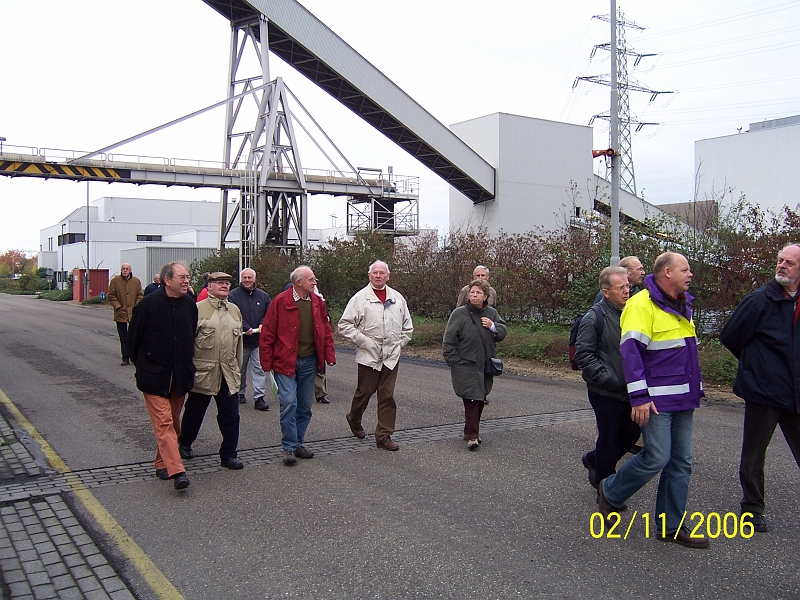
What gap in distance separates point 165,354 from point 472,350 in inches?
122

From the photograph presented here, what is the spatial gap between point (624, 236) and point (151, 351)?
489 inches

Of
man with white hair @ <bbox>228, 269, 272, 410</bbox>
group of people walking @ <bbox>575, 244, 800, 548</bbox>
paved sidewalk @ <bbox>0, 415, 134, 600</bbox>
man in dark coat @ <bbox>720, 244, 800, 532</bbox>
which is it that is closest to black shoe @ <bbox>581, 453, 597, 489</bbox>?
group of people walking @ <bbox>575, 244, 800, 548</bbox>

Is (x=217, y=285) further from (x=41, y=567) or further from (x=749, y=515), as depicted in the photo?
(x=749, y=515)

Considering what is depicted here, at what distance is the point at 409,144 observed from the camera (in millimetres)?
36188

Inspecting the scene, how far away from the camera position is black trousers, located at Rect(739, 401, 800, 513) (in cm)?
514

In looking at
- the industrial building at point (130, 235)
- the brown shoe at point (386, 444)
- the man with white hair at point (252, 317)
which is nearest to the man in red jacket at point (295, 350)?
the brown shoe at point (386, 444)

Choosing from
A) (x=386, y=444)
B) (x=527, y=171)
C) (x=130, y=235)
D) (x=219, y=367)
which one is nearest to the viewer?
(x=219, y=367)

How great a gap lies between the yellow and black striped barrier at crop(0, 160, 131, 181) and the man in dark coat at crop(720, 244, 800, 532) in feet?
113

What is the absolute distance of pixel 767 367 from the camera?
16.8 ft

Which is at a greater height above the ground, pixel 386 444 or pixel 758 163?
pixel 758 163

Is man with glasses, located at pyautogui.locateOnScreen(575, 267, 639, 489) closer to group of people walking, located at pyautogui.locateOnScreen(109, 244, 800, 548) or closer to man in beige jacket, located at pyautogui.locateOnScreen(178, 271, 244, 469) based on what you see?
group of people walking, located at pyautogui.locateOnScreen(109, 244, 800, 548)

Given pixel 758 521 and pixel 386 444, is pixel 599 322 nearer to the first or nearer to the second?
pixel 758 521

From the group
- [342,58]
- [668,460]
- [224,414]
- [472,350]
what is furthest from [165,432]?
[342,58]

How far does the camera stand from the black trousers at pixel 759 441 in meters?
5.14
